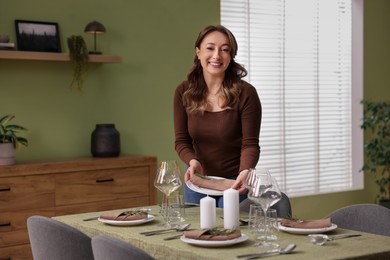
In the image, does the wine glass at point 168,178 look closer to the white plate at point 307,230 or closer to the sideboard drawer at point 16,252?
the white plate at point 307,230

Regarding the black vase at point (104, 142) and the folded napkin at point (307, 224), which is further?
the black vase at point (104, 142)

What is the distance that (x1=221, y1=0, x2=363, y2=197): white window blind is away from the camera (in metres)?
6.40

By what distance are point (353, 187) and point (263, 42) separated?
1.88 metres

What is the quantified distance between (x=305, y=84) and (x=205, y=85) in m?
3.11

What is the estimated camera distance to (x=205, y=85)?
385cm

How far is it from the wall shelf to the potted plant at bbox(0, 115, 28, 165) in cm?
41

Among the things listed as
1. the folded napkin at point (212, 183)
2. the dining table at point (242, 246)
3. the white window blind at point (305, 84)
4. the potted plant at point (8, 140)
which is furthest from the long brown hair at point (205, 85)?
the white window blind at point (305, 84)

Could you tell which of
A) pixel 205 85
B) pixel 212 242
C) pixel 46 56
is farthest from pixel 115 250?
pixel 46 56

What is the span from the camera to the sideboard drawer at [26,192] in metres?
4.57

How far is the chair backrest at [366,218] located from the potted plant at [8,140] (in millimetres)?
2285

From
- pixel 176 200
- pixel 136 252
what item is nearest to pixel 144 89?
pixel 176 200

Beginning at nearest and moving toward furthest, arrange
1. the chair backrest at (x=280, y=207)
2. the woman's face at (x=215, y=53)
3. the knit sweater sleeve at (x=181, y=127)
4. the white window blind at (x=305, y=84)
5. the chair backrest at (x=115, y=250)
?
the chair backrest at (x=115, y=250)
the chair backrest at (x=280, y=207)
the woman's face at (x=215, y=53)
the knit sweater sleeve at (x=181, y=127)
the white window blind at (x=305, y=84)

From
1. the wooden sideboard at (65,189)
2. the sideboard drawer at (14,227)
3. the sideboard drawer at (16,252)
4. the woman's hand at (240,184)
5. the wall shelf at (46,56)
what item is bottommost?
the sideboard drawer at (16,252)

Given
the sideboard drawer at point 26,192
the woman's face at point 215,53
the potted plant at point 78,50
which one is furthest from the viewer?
the potted plant at point 78,50
